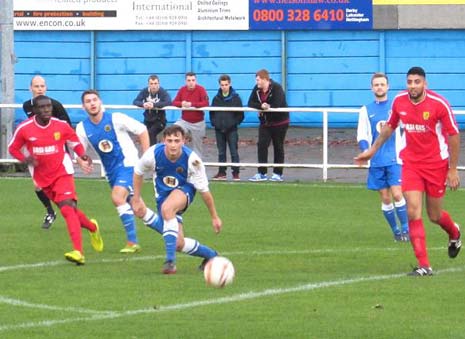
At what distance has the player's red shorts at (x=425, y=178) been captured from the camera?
1337 centimetres

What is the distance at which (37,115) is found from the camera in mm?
14812

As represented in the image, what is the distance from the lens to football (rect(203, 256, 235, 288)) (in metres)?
11.8

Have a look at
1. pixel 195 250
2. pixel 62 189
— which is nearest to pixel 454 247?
pixel 195 250

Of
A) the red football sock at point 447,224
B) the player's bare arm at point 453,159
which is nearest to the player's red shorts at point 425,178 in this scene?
the player's bare arm at point 453,159

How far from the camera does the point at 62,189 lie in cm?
1470

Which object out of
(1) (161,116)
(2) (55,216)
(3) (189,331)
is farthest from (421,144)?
(1) (161,116)

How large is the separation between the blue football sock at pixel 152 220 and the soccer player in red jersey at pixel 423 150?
6.97 ft

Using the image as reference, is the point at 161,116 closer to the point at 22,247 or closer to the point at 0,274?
the point at 22,247

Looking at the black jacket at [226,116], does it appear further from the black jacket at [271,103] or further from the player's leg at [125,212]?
the player's leg at [125,212]

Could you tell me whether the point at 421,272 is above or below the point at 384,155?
below

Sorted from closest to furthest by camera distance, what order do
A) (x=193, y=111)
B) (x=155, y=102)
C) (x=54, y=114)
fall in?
1. (x=54, y=114)
2. (x=155, y=102)
3. (x=193, y=111)

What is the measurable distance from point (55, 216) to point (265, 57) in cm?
1649

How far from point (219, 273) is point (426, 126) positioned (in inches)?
107

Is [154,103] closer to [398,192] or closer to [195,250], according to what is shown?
[398,192]
